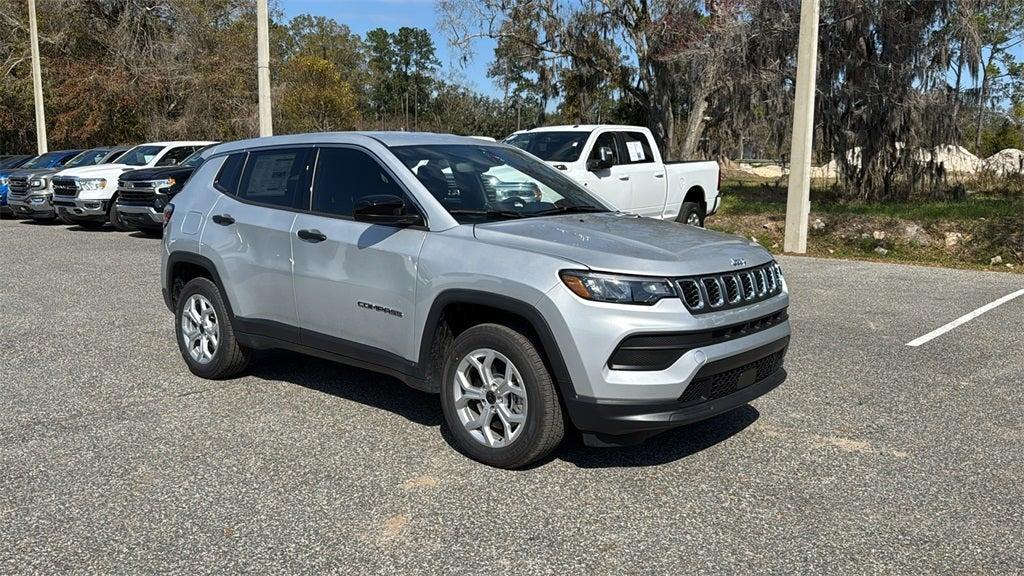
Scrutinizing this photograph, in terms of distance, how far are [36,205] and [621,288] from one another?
1889cm

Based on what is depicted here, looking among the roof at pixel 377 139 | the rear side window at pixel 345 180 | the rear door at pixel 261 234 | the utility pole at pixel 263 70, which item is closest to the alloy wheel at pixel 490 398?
the rear side window at pixel 345 180

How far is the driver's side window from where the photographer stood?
44.0ft

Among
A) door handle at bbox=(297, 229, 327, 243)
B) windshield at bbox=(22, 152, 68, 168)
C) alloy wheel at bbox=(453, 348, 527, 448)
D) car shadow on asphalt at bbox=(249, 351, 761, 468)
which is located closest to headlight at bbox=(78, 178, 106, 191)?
windshield at bbox=(22, 152, 68, 168)

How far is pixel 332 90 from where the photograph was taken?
54.2m

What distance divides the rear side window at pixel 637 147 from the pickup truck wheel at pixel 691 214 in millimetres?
1040

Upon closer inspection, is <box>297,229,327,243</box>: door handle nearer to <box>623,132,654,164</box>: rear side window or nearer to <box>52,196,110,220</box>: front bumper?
<box>623,132,654,164</box>: rear side window

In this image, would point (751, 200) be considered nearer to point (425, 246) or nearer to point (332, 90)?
point (425, 246)

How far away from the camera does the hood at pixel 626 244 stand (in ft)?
14.2

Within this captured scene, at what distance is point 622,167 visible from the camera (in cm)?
1347

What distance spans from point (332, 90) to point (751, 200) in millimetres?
37464

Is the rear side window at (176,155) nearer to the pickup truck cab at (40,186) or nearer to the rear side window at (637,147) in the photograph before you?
the pickup truck cab at (40,186)

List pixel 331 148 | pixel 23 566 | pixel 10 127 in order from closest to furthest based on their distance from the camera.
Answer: pixel 23 566
pixel 331 148
pixel 10 127

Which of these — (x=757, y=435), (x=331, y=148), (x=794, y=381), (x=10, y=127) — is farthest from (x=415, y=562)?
(x=10, y=127)

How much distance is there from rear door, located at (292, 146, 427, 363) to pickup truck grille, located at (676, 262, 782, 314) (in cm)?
151
